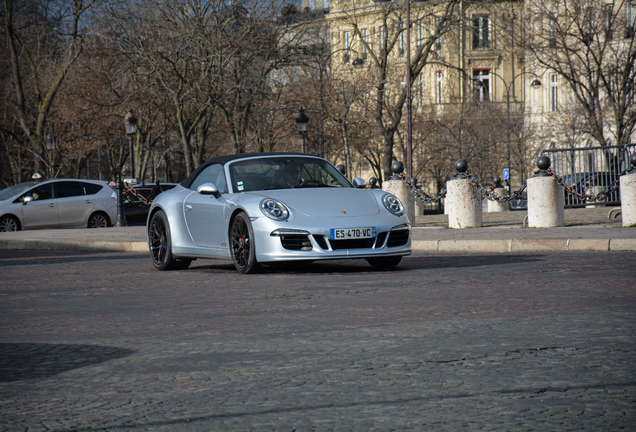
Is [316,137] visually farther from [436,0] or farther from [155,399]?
[155,399]

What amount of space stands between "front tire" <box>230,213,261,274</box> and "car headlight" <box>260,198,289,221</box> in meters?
0.26

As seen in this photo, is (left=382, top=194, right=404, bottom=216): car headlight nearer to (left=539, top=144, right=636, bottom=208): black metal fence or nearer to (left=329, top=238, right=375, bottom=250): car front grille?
(left=329, top=238, right=375, bottom=250): car front grille

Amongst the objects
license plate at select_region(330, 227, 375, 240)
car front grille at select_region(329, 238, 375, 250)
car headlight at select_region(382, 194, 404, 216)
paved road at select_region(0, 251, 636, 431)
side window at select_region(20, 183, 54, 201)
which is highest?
side window at select_region(20, 183, 54, 201)

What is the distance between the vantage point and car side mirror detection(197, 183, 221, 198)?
1077cm

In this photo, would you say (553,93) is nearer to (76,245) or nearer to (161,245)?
(76,245)

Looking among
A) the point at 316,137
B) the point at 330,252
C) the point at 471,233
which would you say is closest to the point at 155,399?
the point at 330,252

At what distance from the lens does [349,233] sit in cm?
984

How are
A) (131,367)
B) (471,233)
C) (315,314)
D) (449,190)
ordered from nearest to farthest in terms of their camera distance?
(131,367), (315,314), (471,233), (449,190)

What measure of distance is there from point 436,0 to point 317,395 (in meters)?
30.1

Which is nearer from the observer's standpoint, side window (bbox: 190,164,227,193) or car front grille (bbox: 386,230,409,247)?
car front grille (bbox: 386,230,409,247)

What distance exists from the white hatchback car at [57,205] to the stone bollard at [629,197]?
1527 cm

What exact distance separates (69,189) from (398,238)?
17.4 meters

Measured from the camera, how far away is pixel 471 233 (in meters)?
15.6

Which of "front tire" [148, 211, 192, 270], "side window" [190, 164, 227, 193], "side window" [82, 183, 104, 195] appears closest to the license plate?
"side window" [190, 164, 227, 193]
